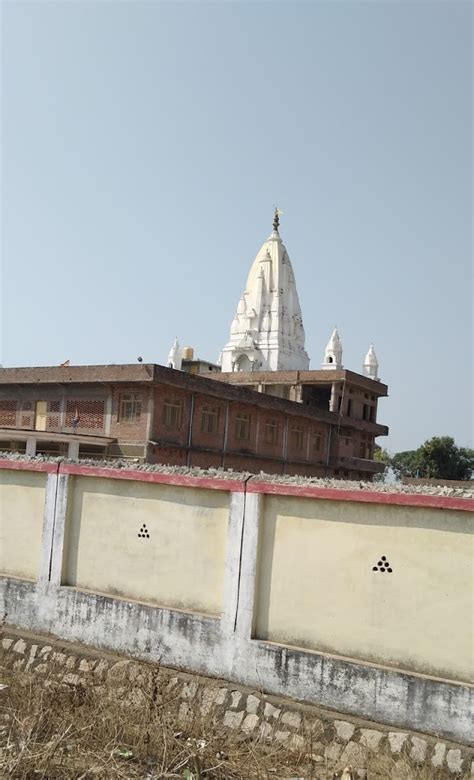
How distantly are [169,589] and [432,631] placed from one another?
363cm

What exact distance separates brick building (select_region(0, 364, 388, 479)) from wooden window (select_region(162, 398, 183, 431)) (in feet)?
0.12

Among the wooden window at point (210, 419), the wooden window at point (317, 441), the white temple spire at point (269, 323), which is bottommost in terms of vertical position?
the wooden window at point (317, 441)

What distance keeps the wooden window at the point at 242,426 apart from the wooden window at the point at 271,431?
1.49 meters

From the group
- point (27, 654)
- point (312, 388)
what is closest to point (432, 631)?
point (27, 654)

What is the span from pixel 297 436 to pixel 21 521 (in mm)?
26308

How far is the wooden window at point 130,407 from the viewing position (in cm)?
2765

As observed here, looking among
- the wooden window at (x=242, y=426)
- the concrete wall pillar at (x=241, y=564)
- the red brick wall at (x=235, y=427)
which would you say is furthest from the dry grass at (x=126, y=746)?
the wooden window at (x=242, y=426)

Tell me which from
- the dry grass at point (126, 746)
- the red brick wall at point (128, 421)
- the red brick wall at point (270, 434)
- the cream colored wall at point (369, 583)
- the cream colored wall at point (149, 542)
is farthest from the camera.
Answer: the red brick wall at point (270, 434)

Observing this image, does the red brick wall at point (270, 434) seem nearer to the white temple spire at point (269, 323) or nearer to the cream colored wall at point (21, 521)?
the white temple spire at point (269, 323)

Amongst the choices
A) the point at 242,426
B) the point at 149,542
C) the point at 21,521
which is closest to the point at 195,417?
the point at 242,426

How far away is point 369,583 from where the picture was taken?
896cm

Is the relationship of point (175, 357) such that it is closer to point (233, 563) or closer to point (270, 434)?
point (270, 434)

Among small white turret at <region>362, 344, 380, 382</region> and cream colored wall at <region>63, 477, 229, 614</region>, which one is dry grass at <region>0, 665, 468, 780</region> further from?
small white turret at <region>362, 344, 380, 382</region>

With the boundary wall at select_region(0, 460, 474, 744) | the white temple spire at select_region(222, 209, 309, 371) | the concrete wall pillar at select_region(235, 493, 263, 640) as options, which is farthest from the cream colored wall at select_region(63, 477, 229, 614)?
the white temple spire at select_region(222, 209, 309, 371)
